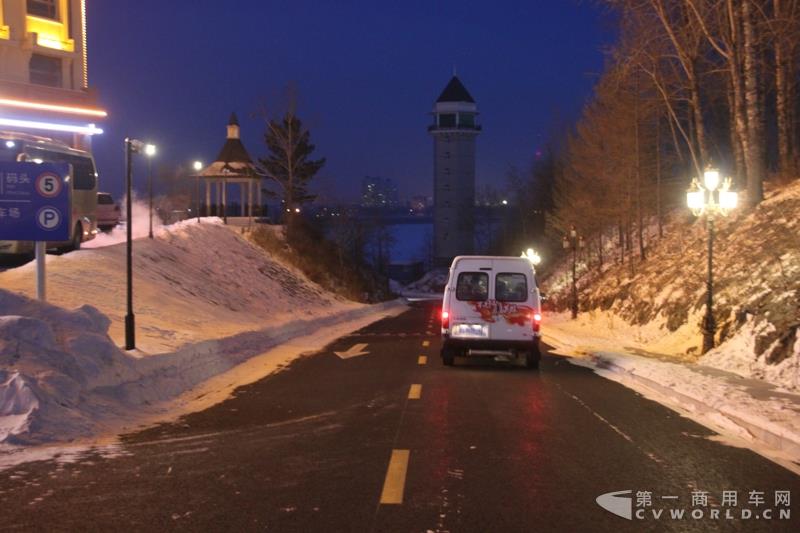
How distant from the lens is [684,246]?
3266 centimetres

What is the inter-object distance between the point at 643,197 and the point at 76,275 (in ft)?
94.2

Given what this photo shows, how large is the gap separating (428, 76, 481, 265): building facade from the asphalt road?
96820 mm

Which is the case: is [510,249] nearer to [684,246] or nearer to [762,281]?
[684,246]

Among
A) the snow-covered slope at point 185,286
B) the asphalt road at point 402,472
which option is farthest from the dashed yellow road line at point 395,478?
the snow-covered slope at point 185,286

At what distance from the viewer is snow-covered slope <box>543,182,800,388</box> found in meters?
14.7

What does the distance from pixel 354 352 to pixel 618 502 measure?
48.3 ft

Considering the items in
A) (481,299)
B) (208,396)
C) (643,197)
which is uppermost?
(643,197)

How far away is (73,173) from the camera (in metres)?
25.1

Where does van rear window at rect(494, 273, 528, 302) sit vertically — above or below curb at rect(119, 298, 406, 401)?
above

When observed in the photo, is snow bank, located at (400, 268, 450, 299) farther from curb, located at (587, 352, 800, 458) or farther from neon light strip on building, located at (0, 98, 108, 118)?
curb, located at (587, 352, 800, 458)

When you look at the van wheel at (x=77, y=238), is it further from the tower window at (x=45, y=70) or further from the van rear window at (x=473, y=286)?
the tower window at (x=45, y=70)

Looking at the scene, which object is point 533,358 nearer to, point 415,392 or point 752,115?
→ point 415,392

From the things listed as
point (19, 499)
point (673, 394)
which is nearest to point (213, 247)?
point (673, 394)

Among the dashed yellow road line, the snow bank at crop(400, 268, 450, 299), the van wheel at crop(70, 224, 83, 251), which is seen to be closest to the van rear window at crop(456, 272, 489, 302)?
the dashed yellow road line
